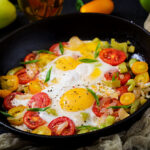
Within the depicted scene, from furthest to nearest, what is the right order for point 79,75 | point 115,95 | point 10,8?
1. point 10,8
2. point 79,75
3. point 115,95

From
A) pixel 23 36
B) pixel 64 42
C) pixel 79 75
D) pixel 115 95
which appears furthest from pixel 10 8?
pixel 115 95

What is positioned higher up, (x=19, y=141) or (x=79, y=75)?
(x=79, y=75)

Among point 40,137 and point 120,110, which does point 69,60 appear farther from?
point 40,137

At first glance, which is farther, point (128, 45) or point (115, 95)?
point (128, 45)

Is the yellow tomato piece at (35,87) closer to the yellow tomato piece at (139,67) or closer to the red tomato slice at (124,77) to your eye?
the red tomato slice at (124,77)

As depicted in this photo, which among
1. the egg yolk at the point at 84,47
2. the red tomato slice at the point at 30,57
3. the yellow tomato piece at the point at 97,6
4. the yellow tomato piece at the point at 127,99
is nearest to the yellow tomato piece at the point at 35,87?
the red tomato slice at the point at 30,57

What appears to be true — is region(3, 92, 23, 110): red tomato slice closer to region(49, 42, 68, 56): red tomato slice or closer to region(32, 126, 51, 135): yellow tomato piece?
region(32, 126, 51, 135): yellow tomato piece

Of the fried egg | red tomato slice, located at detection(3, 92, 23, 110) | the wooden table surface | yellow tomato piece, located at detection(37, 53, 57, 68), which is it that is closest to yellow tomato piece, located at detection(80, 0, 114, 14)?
the wooden table surface
